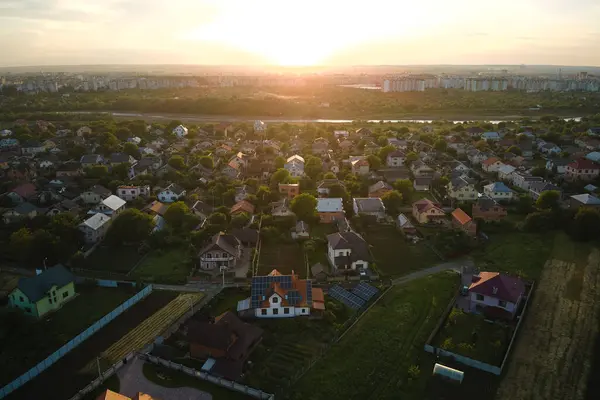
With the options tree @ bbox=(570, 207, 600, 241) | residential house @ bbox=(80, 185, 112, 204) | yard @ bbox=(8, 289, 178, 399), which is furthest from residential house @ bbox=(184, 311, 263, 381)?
tree @ bbox=(570, 207, 600, 241)

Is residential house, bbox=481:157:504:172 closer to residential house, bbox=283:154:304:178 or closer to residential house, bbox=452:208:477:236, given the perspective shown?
residential house, bbox=452:208:477:236

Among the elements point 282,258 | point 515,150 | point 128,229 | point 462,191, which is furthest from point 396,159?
point 128,229

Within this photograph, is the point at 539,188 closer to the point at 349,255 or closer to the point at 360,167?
the point at 360,167

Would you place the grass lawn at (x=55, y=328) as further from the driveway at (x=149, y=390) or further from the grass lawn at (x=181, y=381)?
the grass lawn at (x=181, y=381)

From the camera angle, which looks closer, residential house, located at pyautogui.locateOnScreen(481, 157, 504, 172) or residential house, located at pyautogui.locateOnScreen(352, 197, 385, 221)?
residential house, located at pyautogui.locateOnScreen(352, 197, 385, 221)

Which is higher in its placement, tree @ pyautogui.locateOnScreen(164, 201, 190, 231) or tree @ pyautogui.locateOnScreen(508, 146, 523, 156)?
tree @ pyautogui.locateOnScreen(508, 146, 523, 156)

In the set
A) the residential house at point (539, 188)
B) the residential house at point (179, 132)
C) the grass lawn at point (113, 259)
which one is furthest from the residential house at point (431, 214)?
the residential house at point (179, 132)
